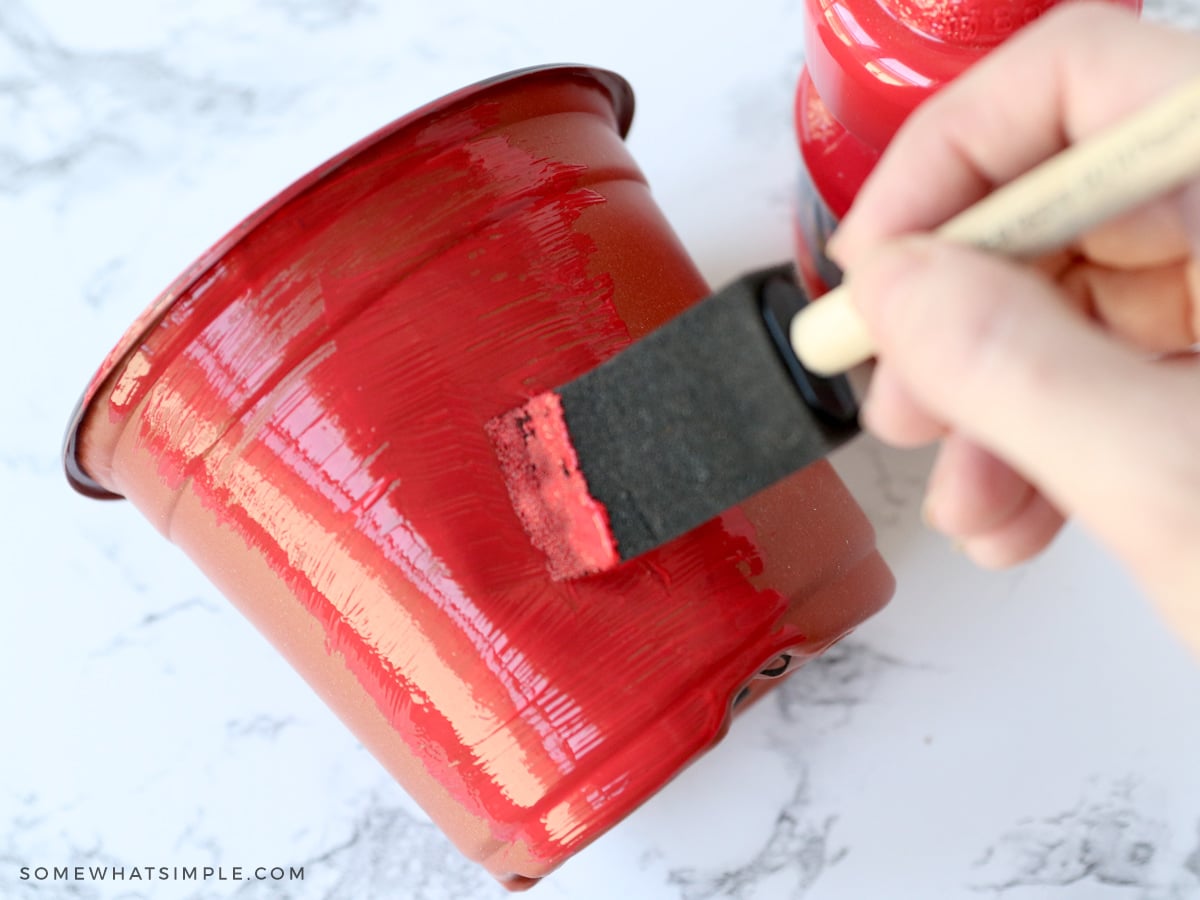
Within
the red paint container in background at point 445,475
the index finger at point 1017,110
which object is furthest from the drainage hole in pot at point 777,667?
the index finger at point 1017,110

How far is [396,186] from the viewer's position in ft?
1.47

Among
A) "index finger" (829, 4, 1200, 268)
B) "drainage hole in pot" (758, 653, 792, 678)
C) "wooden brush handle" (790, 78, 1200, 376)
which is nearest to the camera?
"wooden brush handle" (790, 78, 1200, 376)

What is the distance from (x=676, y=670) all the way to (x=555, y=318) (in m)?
0.16

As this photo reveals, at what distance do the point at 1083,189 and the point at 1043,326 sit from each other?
0.04 metres

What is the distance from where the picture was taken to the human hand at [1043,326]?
32 cm

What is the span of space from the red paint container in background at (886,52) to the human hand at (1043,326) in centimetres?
7

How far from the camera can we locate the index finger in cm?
40

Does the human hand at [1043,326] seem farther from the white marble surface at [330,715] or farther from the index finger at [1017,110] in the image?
the white marble surface at [330,715]

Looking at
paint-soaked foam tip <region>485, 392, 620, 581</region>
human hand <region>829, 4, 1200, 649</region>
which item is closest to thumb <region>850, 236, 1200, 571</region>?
human hand <region>829, 4, 1200, 649</region>

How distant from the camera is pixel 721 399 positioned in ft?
1.33

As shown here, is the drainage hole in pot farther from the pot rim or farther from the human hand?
the pot rim

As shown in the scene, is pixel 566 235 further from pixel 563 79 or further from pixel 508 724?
pixel 508 724

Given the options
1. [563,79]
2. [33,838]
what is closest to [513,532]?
[563,79]

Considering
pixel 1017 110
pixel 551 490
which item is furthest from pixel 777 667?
pixel 1017 110
